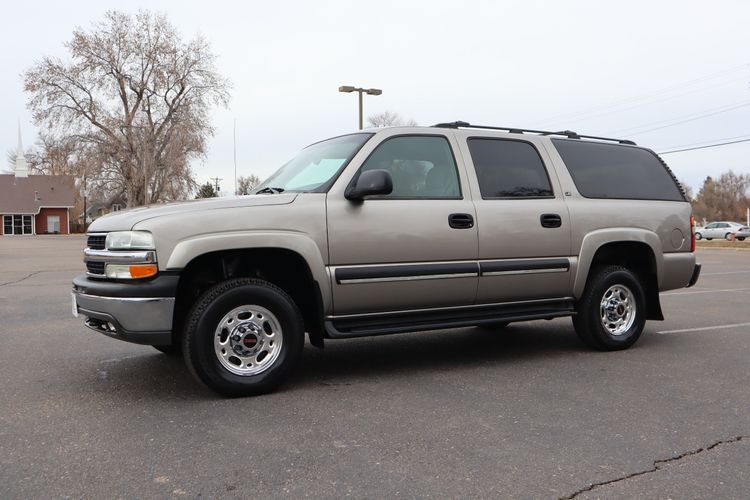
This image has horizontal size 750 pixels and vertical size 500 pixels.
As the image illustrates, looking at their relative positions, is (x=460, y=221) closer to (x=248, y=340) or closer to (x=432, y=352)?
(x=432, y=352)

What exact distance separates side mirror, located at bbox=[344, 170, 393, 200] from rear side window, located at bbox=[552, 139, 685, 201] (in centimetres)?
214

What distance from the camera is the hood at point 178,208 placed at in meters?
4.39

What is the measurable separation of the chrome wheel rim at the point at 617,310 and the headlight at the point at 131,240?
3953mm

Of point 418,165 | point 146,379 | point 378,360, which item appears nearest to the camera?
point 146,379

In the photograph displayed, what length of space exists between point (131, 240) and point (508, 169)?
3.13 m

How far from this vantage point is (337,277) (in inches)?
186

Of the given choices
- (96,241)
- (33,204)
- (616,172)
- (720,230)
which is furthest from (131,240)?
(33,204)

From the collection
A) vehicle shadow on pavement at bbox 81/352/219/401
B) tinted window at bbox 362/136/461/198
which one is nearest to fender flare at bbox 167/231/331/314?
tinted window at bbox 362/136/461/198

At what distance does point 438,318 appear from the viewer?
16.9 ft

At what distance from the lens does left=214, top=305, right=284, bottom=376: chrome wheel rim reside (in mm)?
4418

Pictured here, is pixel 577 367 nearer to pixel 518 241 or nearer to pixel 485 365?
pixel 485 365

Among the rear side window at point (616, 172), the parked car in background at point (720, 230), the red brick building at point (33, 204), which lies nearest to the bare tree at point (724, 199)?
the parked car in background at point (720, 230)

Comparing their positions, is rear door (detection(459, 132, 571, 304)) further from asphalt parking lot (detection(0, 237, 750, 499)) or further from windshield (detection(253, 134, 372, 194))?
windshield (detection(253, 134, 372, 194))

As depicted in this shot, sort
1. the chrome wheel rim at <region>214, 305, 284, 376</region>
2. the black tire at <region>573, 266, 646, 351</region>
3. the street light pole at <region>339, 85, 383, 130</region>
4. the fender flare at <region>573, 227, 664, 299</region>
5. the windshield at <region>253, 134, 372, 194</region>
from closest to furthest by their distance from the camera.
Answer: the chrome wheel rim at <region>214, 305, 284, 376</region> < the windshield at <region>253, 134, 372, 194</region> < the fender flare at <region>573, 227, 664, 299</region> < the black tire at <region>573, 266, 646, 351</region> < the street light pole at <region>339, 85, 383, 130</region>
